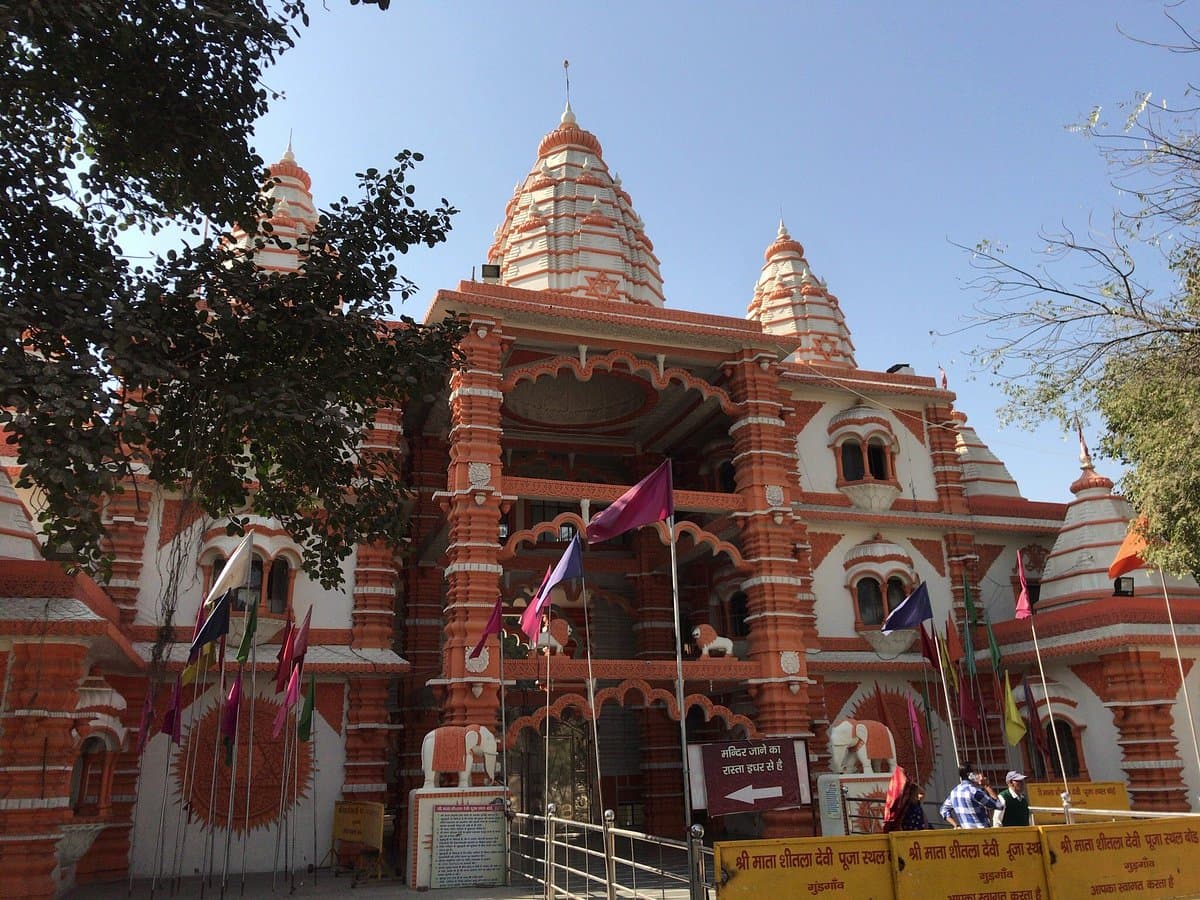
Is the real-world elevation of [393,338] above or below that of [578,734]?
above

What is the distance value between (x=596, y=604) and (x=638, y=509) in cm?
1217

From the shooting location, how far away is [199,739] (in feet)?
58.5

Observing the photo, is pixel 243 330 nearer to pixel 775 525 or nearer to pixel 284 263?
pixel 775 525

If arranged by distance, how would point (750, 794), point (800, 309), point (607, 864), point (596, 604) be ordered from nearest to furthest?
1. point (607, 864)
2. point (750, 794)
3. point (596, 604)
4. point (800, 309)

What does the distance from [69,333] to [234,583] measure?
6.99 metres

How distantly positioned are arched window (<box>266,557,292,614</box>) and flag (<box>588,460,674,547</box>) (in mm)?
9013

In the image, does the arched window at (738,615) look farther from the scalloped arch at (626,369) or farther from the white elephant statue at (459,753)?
the white elephant statue at (459,753)

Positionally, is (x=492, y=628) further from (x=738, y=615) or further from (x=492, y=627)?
(x=738, y=615)

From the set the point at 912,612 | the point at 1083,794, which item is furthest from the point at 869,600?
the point at 1083,794

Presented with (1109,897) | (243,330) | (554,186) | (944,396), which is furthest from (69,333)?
(944,396)

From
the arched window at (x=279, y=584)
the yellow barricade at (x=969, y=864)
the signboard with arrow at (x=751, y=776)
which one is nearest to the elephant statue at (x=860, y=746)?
the signboard with arrow at (x=751, y=776)

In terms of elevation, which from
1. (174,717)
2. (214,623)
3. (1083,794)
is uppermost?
(214,623)

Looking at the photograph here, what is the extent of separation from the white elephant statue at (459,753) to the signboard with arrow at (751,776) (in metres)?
7.10

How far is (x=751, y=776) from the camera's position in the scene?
32.3ft
